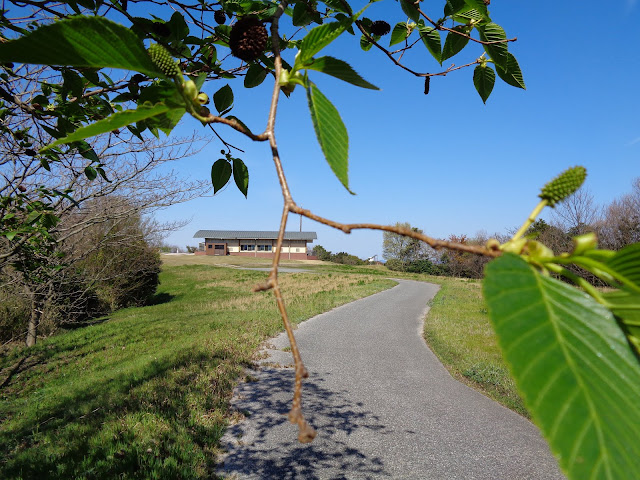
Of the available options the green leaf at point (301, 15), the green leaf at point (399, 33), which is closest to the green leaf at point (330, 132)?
the green leaf at point (301, 15)

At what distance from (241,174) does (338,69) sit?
23.8 inches

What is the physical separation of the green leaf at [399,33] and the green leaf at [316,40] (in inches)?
45.9

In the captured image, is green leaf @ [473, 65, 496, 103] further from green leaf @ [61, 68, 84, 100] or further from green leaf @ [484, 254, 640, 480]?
green leaf @ [61, 68, 84, 100]

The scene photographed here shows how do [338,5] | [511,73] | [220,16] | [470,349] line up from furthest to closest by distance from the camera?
[470,349], [220,16], [511,73], [338,5]

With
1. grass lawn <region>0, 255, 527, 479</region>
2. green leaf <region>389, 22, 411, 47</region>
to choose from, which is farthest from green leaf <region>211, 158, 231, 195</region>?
grass lawn <region>0, 255, 527, 479</region>

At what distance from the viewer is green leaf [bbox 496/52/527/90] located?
3.99ft

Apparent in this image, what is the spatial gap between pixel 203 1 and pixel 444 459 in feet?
22.0

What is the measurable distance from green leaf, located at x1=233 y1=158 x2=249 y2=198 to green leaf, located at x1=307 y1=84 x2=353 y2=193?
583 millimetres

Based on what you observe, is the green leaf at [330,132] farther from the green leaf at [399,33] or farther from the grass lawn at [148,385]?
the grass lawn at [148,385]

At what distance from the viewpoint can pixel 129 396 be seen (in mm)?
6422

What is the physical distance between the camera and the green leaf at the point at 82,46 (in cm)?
44

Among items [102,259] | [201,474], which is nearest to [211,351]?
[201,474]

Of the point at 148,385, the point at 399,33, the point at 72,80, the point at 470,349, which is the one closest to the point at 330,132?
the point at 399,33

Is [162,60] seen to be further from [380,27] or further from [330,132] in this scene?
[380,27]
